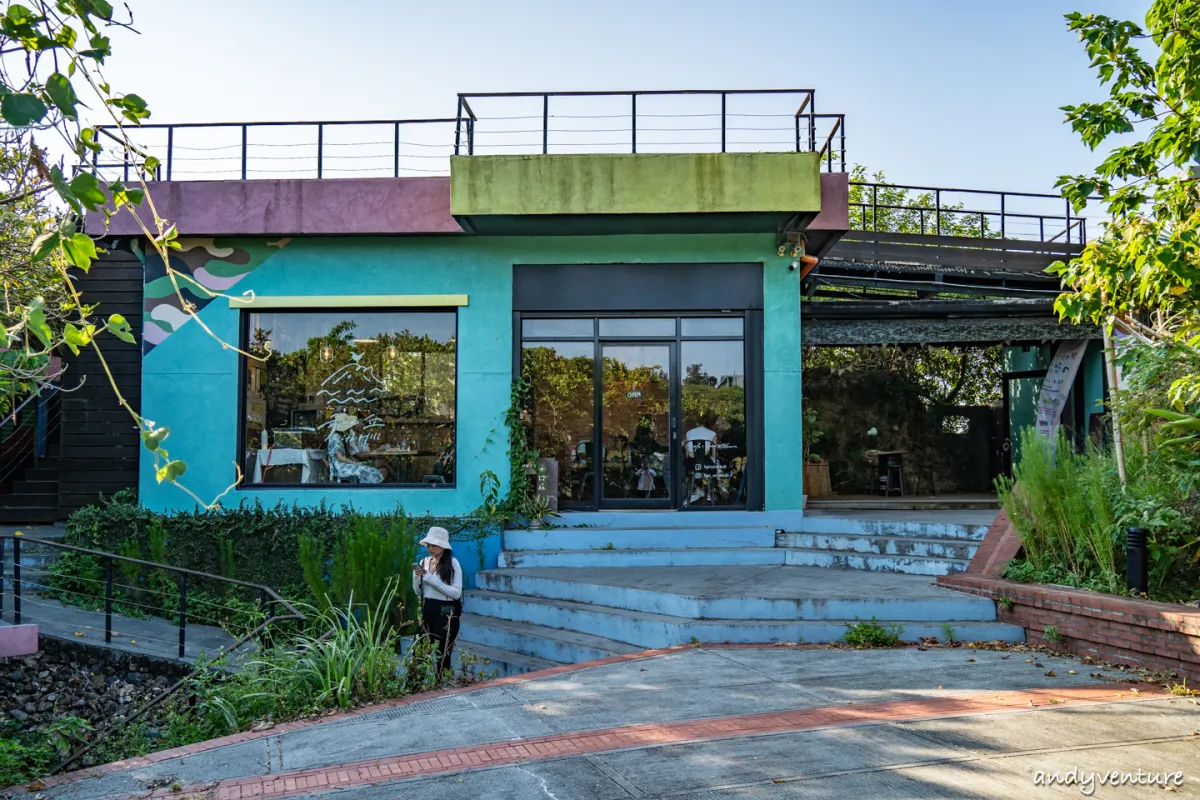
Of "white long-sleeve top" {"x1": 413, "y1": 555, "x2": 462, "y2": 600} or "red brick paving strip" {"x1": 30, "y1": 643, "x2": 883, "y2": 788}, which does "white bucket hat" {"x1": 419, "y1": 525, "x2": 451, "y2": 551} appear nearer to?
"white long-sleeve top" {"x1": 413, "y1": 555, "x2": 462, "y2": 600}

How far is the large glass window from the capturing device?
41.2 ft

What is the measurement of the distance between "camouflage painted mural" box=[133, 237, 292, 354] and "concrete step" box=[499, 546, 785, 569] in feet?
17.6

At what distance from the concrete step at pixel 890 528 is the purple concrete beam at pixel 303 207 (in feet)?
19.9

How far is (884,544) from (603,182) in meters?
5.54

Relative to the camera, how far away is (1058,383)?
1565 cm

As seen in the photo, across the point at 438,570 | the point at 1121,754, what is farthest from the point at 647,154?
the point at 1121,754

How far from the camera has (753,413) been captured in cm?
1230

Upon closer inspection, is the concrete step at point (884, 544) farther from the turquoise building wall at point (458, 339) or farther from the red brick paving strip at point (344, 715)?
the red brick paving strip at point (344, 715)

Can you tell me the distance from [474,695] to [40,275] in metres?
8.20

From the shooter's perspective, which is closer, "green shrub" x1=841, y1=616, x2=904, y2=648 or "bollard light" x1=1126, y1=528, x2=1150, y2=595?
"bollard light" x1=1126, y1=528, x2=1150, y2=595

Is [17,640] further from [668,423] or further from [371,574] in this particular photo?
[668,423]

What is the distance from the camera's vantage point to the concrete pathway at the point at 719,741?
4.75 meters

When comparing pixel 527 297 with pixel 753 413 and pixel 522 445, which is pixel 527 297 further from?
pixel 753 413

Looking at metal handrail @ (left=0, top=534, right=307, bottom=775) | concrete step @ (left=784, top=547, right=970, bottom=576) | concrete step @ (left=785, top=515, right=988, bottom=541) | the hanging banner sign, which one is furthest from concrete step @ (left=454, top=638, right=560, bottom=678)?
the hanging banner sign
